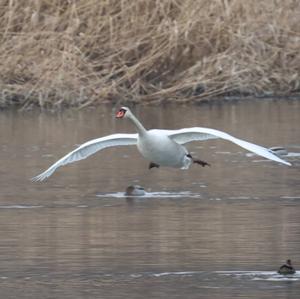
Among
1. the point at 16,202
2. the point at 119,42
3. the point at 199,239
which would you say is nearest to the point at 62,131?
the point at 119,42

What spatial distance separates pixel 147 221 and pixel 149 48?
1088 cm

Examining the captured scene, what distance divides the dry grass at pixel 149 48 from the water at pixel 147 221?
2.70 metres

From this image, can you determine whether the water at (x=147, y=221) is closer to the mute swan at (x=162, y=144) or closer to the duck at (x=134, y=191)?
the duck at (x=134, y=191)

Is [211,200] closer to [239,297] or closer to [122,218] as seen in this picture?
[122,218]

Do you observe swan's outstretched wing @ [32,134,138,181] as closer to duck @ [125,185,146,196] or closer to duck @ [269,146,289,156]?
duck @ [125,185,146,196]

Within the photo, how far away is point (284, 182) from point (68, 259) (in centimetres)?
429

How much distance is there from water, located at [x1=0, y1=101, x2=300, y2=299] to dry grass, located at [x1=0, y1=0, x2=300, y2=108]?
2704 mm

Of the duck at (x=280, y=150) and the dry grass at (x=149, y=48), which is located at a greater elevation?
the dry grass at (x=149, y=48)

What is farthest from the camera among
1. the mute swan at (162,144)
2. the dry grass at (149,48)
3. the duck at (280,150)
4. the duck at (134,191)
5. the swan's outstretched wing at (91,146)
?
the dry grass at (149,48)

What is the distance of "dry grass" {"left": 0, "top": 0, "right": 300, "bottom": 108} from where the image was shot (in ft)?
75.3

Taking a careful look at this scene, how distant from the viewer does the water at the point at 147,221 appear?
35.2 ft

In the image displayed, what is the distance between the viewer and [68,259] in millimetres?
11578

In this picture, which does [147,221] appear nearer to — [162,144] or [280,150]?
[162,144]

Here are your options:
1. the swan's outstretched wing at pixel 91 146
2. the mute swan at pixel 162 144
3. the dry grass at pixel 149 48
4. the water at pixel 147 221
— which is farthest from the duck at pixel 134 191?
the dry grass at pixel 149 48
